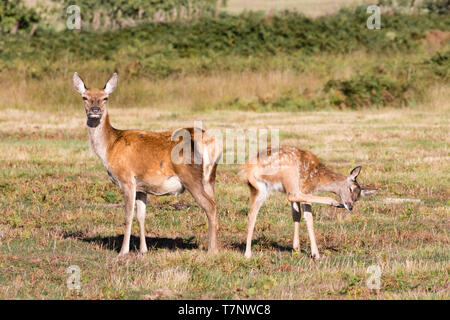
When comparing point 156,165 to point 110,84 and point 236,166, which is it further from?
point 236,166

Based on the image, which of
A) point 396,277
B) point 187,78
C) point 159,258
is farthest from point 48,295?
point 187,78

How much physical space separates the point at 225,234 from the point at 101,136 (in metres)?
2.29

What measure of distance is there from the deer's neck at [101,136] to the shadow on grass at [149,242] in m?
1.13

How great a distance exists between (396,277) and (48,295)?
3.57m

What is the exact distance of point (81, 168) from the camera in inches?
684

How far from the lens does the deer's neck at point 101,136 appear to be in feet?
34.5

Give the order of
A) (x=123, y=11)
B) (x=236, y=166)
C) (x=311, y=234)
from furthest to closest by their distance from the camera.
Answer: (x=123, y=11), (x=236, y=166), (x=311, y=234)

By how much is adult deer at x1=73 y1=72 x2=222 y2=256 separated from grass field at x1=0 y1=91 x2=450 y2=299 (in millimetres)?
587

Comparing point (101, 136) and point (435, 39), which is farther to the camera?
point (435, 39)

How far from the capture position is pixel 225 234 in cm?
1154

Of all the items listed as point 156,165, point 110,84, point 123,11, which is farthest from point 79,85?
point 123,11

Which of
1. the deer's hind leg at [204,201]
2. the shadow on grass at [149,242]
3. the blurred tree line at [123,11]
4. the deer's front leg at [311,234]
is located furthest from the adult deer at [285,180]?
the blurred tree line at [123,11]

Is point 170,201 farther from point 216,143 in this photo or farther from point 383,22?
point 383,22

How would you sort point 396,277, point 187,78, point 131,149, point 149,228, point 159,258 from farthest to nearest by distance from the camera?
point 187,78 < point 149,228 < point 131,149 < point 159,258 < point 396,277
